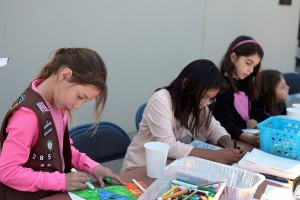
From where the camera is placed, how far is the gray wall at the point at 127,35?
8.76ft

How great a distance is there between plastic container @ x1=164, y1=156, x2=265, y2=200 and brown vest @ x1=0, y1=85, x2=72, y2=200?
1.33ft

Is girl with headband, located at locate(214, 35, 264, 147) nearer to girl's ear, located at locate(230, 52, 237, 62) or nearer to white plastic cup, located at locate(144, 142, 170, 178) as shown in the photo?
girl's ear, located at locate(230, 52, 237, 62)

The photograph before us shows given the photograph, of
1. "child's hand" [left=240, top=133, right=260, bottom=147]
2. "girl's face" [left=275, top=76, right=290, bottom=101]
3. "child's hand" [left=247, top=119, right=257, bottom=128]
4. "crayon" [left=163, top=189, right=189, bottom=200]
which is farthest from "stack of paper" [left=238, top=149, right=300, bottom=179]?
"girl's face" [left=275, top=76, right=290, bottom=101]

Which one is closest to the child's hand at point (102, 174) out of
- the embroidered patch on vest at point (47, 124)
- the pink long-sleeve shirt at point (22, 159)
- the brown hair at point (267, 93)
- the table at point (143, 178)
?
the table at point (143, 178)

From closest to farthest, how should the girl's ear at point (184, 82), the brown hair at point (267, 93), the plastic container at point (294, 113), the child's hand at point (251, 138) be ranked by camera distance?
the girl's ear at point (184, 82) < the child's hand at point (251, 138) < the plastic container at point (294, 113) < the brown hair at point (267, 93)

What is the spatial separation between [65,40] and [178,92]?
4.77 ft

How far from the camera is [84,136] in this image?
5.61 ft

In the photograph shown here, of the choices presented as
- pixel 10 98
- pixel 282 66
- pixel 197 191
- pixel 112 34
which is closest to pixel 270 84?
pixel 112 34

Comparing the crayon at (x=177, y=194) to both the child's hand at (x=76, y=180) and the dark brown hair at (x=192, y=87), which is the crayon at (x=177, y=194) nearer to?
the child's hand at (x=76, y=180)

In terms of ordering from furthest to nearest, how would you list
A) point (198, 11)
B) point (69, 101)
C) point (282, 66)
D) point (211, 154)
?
point (282, 66)
point (198, 11)
point (211, 154)
point (69, 101)

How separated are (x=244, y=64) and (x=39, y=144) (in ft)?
4.81

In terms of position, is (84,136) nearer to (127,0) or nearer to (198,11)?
(127,0)

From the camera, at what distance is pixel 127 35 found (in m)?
3.30

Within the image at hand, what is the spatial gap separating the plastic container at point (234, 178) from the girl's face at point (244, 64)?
112 centimetres
